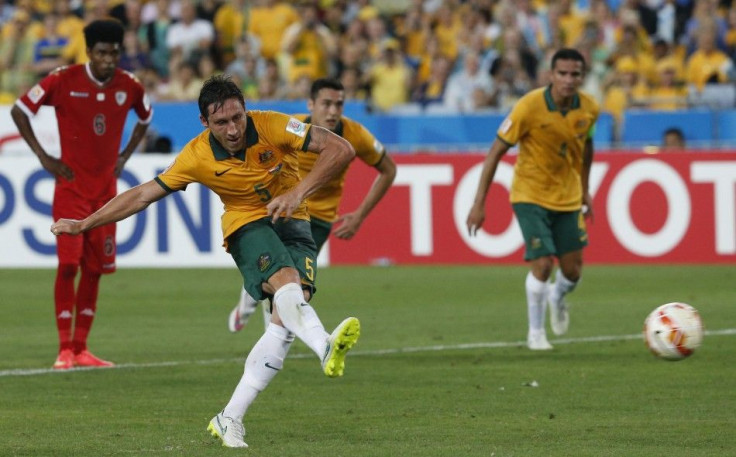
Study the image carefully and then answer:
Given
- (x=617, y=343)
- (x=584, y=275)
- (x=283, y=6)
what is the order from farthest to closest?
(x=283, y=6), (x=584, y=275), (x=617, y=343)

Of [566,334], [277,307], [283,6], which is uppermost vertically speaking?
[283,6]

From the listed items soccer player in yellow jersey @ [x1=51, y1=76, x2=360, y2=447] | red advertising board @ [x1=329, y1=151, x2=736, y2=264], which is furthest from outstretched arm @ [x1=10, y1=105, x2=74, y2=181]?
red advertising board @ [x1=329, y1=151, x2=736, y2=264]

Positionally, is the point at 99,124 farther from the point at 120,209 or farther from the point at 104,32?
the point at 120,209

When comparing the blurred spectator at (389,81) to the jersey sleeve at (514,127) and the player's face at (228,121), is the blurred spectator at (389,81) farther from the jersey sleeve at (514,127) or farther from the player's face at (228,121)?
the player's face at (228,121)

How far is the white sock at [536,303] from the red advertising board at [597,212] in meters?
6.64

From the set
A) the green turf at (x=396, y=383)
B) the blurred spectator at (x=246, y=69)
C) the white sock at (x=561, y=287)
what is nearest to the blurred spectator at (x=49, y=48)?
the blurred spectator at (x=246, y=69)

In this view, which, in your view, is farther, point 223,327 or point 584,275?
point 584,275

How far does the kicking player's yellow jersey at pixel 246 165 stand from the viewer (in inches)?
309

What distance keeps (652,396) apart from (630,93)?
12.3 m

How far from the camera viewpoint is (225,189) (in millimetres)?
7957

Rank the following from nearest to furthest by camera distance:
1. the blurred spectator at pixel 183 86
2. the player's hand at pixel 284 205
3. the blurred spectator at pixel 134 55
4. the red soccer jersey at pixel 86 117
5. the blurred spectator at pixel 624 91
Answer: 1. the player's hand at pixel 284 205
2. the red soccer jersey at pixel 86 117
3. the blurred spectator at pixel 624 91
4. the blurred spectator at pixel 183 86
5. the blurred spectator at pixel 134 55

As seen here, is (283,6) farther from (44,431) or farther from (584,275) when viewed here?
(44,431)

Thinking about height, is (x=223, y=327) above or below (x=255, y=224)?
below

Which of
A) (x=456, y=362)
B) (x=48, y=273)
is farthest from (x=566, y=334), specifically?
(x=48, y=273)
